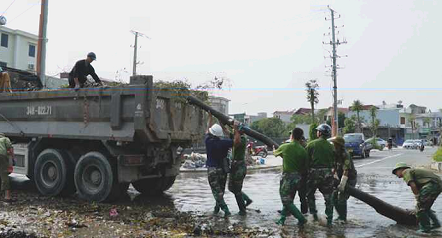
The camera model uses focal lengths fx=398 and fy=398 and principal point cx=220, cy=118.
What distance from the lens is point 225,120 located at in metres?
8.38

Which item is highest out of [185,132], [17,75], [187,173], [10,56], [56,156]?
[10,56]

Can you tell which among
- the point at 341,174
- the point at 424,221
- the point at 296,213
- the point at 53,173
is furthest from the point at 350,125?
the point at 296,213

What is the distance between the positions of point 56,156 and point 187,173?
8.30 meters

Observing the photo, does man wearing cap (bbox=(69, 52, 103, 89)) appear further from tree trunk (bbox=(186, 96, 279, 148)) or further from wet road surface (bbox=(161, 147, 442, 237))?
wet road surface (bbox=(161, 147, 442, 237))

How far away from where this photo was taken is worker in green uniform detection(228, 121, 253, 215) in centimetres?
748

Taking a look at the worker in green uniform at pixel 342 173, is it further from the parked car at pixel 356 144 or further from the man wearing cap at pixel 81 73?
the parked car at pixel 356 144

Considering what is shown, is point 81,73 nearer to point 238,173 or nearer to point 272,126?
point 238,173

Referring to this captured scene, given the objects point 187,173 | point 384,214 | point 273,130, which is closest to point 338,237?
point 384,214

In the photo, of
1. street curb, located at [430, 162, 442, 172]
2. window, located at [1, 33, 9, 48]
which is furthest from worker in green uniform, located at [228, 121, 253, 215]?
window, located at [1, 33, 9, 48]

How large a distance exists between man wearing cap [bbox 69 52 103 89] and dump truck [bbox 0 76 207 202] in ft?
1.44

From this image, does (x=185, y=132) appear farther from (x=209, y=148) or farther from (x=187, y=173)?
(x=187, y=173)

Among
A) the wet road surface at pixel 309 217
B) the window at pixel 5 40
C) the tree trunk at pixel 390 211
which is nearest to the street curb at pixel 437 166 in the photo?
the wet road surface at pixel 309 217

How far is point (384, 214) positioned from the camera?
7.05 m

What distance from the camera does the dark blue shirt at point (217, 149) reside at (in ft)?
24.3
